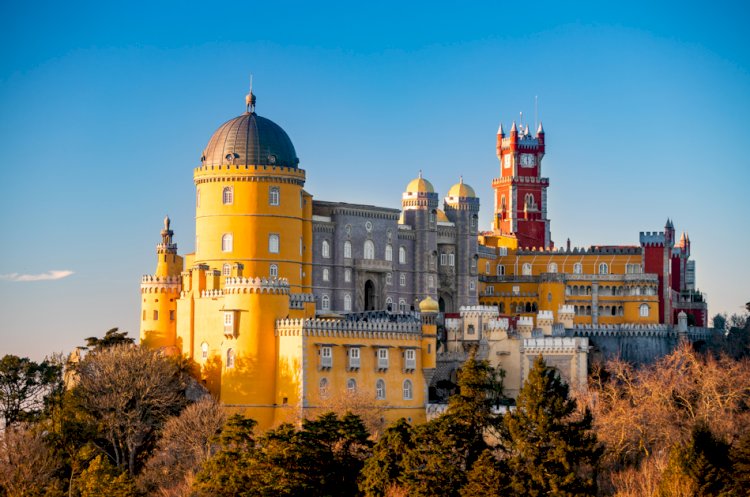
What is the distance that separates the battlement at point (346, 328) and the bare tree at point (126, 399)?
7.24 meters

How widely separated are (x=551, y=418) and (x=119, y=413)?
24.5 metres

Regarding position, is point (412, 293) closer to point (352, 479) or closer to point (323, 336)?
point (323, 336)

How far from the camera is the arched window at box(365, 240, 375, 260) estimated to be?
10981cm

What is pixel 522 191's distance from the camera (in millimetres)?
139125

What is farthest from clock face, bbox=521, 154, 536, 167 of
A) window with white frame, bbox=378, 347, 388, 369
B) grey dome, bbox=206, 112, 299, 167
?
window with white frame, bbox=378, 347, 388, 369

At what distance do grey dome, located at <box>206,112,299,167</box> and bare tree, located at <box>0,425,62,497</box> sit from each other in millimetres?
22108

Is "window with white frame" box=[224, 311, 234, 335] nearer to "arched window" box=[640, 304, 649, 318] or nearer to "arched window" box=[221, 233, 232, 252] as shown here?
"arched window" box=[221, 233, 232, 252]

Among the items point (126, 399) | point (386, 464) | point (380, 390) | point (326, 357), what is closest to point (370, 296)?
point (380, 390)

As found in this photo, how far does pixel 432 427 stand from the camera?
82.6 metres

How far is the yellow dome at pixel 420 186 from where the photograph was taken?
376 feet

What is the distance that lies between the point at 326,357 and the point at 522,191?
163 feet

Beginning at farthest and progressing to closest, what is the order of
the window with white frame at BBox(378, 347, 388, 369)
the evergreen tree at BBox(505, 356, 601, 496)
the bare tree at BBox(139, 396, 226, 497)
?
the window with white frame at BBox(378, 347, 388, 369)
the bare tree at BBox(139, 396, 226, 497)
the evergreen tree at BBox(505, 356, 601, 496)

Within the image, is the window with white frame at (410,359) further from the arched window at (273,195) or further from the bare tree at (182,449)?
the arched window at (273,195)

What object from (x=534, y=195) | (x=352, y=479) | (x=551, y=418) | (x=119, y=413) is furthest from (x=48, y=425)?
(x=534, y=195)
